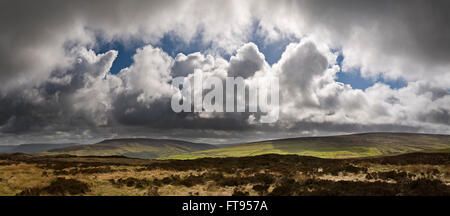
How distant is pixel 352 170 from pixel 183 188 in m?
21.5

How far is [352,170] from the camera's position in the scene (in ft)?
103

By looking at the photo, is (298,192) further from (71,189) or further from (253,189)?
(71,189)
